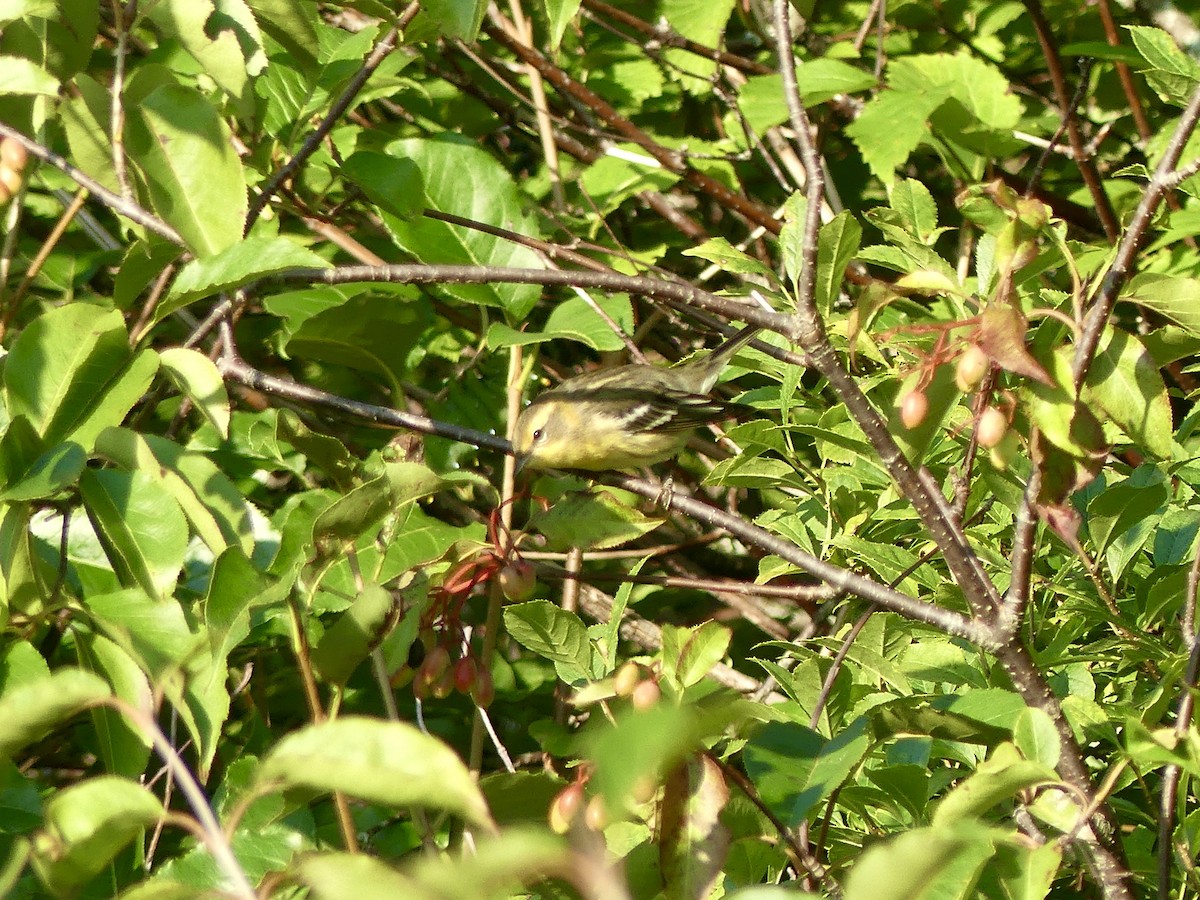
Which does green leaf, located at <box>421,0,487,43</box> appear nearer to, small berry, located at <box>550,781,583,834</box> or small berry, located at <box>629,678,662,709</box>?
small berry, located at <box>629,678,662,709</box>

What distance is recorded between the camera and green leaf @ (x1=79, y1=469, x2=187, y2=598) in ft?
6.64

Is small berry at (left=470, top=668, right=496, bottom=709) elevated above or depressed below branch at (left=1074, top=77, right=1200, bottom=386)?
below

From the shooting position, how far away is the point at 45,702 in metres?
1.29

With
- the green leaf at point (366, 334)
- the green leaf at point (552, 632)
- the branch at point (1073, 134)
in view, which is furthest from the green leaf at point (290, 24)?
the branch at point (1073, 134)

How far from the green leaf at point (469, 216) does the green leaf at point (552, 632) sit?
135 centimetres

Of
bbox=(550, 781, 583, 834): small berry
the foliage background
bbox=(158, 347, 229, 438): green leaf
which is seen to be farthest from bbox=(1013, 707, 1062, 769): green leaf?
bbox=(158, 347, 229, 438): green leaf

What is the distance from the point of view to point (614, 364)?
15.7 ft

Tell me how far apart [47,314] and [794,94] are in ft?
4.37

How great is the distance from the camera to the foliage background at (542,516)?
1.50 metres

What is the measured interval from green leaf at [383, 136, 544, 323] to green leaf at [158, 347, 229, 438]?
3.84 feet

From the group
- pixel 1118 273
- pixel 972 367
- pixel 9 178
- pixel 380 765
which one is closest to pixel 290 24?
pixel 9 178

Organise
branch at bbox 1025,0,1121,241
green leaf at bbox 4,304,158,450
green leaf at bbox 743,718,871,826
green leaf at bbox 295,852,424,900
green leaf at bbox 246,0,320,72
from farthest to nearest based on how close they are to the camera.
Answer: branch at bbox 1025,0,1121,241 → green leaf at bbox 246,0,320,72 → green leaf at bbox 4,304,158,450 → green leaf at bbox 743,718,871,826 → green leaf at bbox 295,852,424,900

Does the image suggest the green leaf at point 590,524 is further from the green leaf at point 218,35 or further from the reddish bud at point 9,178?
the reddish bud at point 9,178

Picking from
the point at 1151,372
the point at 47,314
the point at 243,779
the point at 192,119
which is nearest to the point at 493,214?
the point at 192,119
